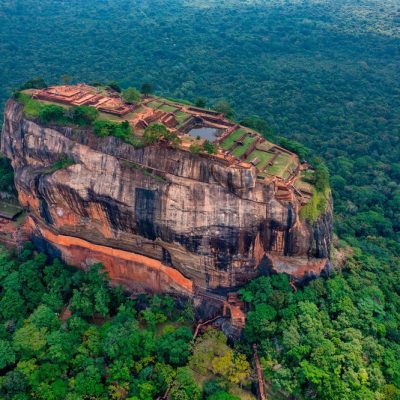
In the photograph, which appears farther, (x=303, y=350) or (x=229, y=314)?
(x=229, y=314)

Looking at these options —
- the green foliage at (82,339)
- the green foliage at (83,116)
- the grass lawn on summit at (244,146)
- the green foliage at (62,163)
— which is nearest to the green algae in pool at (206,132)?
the grass lawn on summit at (244,146)

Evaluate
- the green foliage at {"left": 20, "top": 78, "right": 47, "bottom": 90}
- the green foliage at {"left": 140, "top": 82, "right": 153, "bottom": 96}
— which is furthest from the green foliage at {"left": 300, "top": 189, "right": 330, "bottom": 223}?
the green foliage at {"left": 20, "top": 78, "right": 47, "bottom": 90}

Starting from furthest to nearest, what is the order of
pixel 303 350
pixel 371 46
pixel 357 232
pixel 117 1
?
pixel 117 1 < pixel 371 46 < pixel 357 232 < pixel 303 350

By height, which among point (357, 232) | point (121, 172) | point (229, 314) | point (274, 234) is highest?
point (121, 172)

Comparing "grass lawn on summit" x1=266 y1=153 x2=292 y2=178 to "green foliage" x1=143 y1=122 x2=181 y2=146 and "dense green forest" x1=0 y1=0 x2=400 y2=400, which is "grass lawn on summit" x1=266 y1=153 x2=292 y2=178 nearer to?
"dense green forest" x1=0 y1=0 x2=400 y2=400

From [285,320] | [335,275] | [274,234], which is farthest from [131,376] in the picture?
[335,275]

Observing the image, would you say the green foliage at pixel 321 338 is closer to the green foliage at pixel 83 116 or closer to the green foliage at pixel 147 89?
the green foliage at pixel 83 116

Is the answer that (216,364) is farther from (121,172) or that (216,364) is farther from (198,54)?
(198,54)
